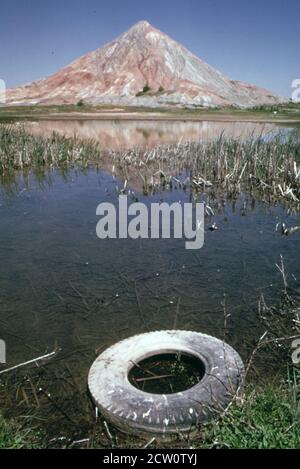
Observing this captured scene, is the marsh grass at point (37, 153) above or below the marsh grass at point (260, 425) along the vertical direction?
above

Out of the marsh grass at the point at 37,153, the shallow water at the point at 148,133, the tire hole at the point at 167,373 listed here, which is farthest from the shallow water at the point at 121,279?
the shallow water at the point at 148,133

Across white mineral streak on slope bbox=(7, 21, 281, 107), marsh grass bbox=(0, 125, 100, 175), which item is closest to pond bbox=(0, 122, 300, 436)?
marsh grass bbox=(0, 125, 100, 175)

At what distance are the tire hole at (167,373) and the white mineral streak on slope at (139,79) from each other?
277ft

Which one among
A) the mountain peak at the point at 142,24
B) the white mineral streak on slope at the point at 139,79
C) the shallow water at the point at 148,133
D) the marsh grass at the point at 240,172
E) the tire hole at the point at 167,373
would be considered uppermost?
the mountain peak at the point at 142,24

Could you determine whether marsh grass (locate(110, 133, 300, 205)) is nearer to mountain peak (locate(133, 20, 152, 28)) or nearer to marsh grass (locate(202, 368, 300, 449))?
marsh grass (locate(202, 368, 300, 449))

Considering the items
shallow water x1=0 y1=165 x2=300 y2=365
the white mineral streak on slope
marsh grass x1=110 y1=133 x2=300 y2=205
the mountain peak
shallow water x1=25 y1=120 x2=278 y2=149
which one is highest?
the mountain peak

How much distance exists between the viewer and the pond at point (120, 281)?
5324mm

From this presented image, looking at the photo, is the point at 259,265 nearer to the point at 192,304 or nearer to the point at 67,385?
the point at 192,304

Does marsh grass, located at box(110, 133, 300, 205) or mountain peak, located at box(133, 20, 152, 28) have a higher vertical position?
mountain peak, located at box(133, 20, 152, 28)

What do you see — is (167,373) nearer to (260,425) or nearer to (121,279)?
(260,425)

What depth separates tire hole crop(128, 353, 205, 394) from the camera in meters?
4.32

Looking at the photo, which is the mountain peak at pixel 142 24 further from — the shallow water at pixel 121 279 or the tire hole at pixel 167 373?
the tire hole at pixel 167 373

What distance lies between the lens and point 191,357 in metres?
4.70

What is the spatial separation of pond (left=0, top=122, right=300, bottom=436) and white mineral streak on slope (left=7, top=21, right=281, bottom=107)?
79.6m
